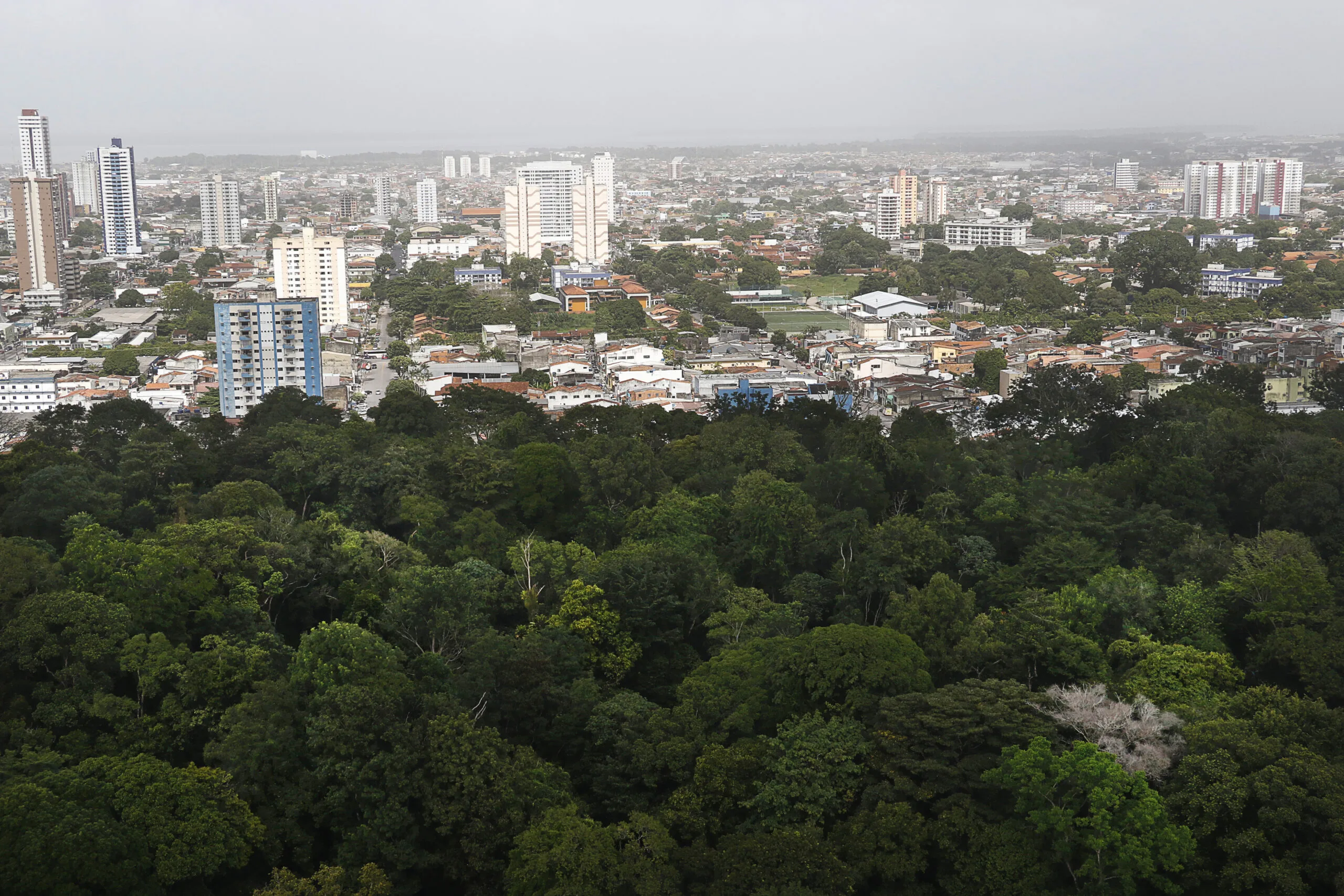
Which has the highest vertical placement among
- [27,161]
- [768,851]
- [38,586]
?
[27,161]

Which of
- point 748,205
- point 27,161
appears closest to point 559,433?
point 27,161

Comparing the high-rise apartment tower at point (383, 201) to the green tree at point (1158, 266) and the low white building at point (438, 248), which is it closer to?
the low white building at point (438, 248)

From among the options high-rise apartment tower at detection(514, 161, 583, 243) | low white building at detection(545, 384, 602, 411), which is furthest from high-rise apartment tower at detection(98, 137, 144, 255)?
low white building at detection(545, 384, 602, 411)

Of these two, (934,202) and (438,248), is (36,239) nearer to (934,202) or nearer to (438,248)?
(438,248)

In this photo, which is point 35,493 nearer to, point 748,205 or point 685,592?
point 685,592

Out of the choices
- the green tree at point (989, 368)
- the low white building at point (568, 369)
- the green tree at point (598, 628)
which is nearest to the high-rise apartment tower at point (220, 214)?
the low white building at point (568, 369)

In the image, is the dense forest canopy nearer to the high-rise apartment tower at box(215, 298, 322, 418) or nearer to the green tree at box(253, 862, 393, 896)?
the green tree at box(253, 862, 393, 896)

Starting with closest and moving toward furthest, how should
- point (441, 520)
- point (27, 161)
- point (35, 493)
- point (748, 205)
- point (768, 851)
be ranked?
point (768, 851), point (35, 493), point (441, 520), point (27, 161), point (748, 205)
